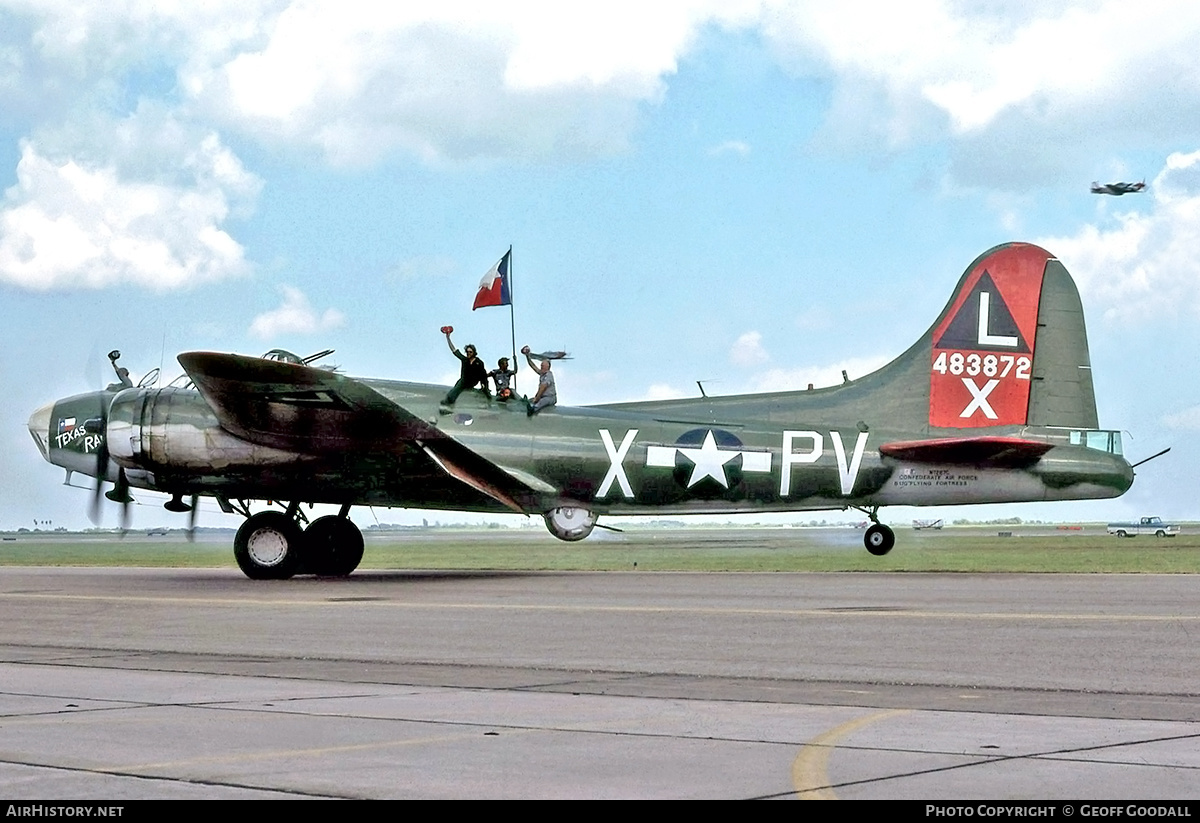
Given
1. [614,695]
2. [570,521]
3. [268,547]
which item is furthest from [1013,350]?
[614,695]

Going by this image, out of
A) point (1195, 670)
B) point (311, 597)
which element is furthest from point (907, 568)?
point (1195, 670)

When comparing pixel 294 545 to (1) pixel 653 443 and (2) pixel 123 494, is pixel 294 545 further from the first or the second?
(1) pixel 653 443

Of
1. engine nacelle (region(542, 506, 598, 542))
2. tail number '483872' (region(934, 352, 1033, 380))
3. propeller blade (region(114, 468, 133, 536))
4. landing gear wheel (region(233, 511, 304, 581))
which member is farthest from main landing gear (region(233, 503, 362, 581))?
tail number '483872' (region(934, 352, 1033, 380))

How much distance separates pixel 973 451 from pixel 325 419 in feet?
45.5

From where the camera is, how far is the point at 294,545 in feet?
101

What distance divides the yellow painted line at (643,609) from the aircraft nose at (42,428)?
23.5 feet

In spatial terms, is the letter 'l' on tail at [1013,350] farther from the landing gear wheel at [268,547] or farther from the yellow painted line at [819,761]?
the yellow painted line at [819,761]

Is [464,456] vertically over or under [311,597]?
over

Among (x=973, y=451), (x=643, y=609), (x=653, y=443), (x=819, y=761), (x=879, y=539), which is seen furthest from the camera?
(x=879, y=539)

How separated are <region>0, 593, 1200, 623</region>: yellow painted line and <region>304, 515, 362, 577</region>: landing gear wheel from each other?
6807 mm

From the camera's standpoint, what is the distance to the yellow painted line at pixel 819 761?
7523 millimetres
